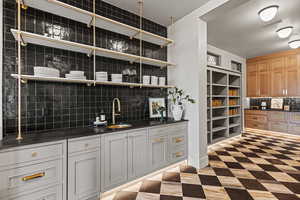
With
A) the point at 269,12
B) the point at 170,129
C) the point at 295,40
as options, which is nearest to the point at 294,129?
the point at 295,40

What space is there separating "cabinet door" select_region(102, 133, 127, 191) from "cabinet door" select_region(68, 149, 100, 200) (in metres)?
0.10

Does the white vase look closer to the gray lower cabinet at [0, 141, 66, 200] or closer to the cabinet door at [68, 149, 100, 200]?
the cabinet door at [68, 149, 100, 200]

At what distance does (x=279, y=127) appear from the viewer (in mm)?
4633

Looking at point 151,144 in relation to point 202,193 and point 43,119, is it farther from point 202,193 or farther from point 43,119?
point 43,119

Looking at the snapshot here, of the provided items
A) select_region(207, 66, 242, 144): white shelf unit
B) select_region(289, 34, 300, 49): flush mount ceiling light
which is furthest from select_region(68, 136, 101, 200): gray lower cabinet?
select_region(289, 34, 300, 49): flush mount ceiling light

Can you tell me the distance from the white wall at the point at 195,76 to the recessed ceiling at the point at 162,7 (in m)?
0.13

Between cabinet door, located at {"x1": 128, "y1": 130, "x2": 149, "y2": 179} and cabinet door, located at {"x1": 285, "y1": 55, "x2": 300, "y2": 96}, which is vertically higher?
cabinet door, located at {"x1": 285, "y1": 55, "x2": 300, "y2": 96}

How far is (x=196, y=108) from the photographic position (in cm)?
240

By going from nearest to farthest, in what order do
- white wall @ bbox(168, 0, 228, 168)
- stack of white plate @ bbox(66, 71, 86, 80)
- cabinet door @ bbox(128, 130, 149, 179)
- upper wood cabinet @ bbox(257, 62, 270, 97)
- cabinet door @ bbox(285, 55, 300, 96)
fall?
1. stack of white plate @ bbox(66, 71, 86, 80)
2. cabinet door @ bbox(128, 130, 149, 179)
3. white wall @ bbox(168, 0, 228, 168)
4. cabinet door @ bbox(285, 55, 300, 96)
5. upper wood cabinet @ bbox(257, 62, 270, 97)

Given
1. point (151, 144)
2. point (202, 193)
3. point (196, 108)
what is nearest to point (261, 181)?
point (202, 193)

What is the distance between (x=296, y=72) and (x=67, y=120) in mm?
6614

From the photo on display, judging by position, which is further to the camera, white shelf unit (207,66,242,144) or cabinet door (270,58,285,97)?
cabinet door (270,58,285,97)

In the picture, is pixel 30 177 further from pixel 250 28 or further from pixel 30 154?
pixel 250 28

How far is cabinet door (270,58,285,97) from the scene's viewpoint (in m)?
4.74
